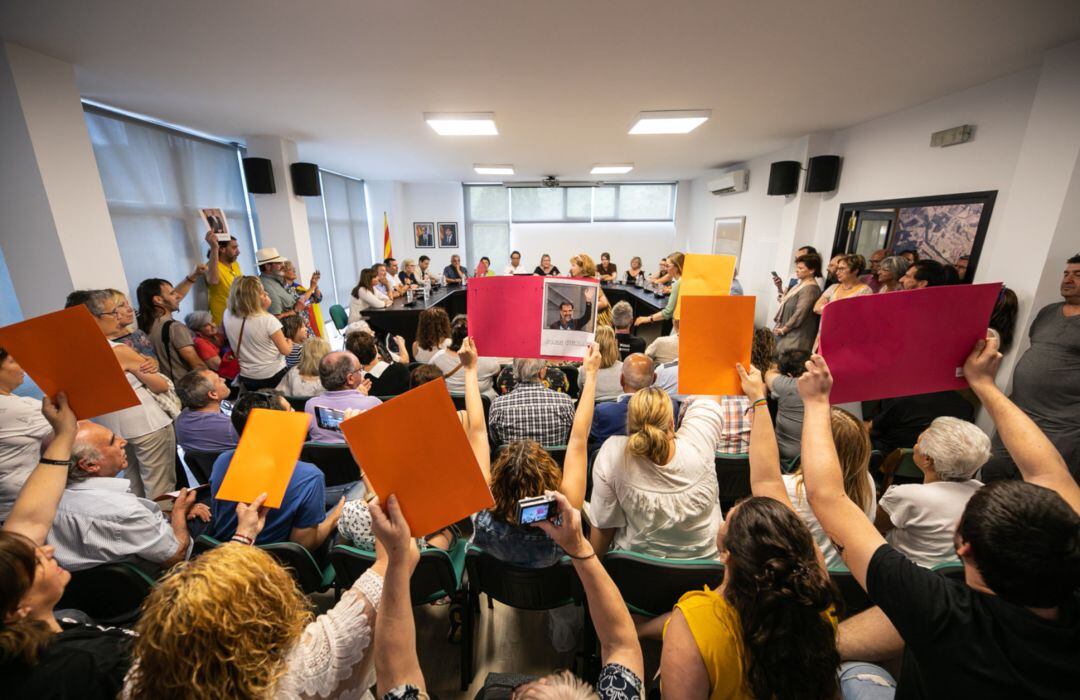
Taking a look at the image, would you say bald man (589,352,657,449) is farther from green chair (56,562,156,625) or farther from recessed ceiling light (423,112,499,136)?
recessed ceiling light (423,112,499,136)

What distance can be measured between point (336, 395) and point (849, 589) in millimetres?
2562

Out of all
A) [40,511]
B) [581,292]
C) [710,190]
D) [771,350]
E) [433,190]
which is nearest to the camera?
[40,511]

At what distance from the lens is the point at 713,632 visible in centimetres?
88

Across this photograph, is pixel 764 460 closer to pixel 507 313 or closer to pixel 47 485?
pixel 507 313

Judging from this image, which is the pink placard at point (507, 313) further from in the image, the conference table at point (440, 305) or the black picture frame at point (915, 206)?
the black picture frame at point (915, 206)

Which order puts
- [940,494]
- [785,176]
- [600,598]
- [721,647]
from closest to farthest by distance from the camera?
[721,647] < [600,598] < [940,494] < [785,176]

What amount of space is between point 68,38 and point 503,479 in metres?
3.72

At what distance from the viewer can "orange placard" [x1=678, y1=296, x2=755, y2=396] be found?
55.6 inches

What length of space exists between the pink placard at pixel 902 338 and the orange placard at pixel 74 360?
2.19 meters

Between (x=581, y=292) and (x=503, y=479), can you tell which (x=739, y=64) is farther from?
(x=503, y=479)

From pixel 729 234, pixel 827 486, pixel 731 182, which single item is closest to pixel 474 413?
pixel 827 486

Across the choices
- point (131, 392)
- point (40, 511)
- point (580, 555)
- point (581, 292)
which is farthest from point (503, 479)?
point (40, 511)

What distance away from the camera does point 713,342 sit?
1451 millimetres

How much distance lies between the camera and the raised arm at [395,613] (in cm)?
89
